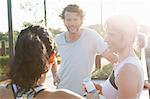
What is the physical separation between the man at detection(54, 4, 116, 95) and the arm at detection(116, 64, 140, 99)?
1395mm

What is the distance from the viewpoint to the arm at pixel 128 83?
2.27 m

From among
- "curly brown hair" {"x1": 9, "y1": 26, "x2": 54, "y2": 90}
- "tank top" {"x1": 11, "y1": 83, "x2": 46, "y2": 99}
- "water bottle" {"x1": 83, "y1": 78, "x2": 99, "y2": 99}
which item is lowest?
"water bottle" {"x1": 83, "y1": 78, "x2": 99, "y2": 99}

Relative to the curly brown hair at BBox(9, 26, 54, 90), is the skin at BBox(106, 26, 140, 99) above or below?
below

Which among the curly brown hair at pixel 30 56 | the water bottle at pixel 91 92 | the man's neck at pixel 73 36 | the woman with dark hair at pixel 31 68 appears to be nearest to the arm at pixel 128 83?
the water bottle at pixel 91 92

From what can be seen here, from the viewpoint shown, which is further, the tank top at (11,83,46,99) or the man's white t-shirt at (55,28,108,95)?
the man's white t-shirt at (55,28,108,95)

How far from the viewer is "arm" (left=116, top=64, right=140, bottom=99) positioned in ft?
7.44

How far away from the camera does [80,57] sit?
12.2 ft

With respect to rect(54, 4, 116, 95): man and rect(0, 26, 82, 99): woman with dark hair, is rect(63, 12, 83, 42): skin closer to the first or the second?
rect(54, 4, 116, 95): man

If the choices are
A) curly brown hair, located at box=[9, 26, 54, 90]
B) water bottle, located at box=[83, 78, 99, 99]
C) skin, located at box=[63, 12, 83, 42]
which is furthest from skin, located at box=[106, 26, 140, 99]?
Answer: skin, located at box=[63, 12, 83, 42]

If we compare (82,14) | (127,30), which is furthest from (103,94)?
(82,14)

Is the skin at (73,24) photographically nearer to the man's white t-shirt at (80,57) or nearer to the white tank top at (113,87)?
the man's white t-shirt at (80,57)

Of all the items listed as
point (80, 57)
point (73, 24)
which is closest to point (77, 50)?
point (80, 57)

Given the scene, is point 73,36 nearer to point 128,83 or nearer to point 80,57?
point 80,57

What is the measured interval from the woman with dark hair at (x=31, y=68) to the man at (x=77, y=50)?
165 cm
